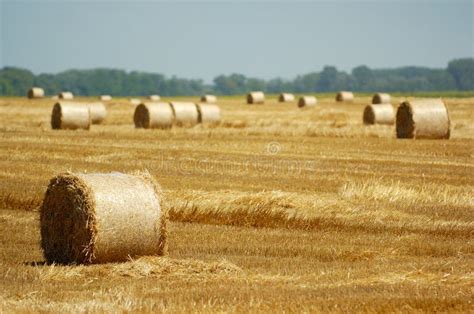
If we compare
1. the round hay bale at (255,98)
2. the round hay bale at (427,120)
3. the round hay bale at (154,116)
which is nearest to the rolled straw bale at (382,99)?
the round hay bale at (255,98)

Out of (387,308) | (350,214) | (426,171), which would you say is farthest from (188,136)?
(387,308)

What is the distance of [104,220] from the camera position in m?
12.0

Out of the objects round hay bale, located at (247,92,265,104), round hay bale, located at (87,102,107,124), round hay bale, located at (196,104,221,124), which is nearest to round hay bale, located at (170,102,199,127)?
round hay bale, located at (196,104,221,124)

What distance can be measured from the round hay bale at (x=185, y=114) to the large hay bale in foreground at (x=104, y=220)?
23084 millimetres

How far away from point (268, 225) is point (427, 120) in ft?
51.7

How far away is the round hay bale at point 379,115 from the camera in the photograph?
126ft

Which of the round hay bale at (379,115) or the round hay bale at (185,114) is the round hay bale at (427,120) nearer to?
the round hay bale at (379,115)

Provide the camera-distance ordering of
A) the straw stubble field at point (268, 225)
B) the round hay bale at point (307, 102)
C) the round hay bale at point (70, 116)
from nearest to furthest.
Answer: the straw stubble field at point (268, 225) → the round hay bale at point (70, 116) → the round hay bale at point (307, 102)

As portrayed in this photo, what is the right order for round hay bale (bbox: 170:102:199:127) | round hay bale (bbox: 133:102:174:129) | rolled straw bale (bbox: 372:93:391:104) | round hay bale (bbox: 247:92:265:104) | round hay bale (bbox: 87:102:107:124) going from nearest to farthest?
round hay bale (bbox: 133:102:174:129) → round hay bale (bbox: 170:102:199:127) → round hay bale (bbox: 87:102:107:124) → rolled straw bale (bbox: 372:93:391:104) → round hay bale (bbox: 247:92:265:104)

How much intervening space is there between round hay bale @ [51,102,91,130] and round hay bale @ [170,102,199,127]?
11.9 ft

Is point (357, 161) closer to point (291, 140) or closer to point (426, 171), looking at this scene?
point (426, 171)

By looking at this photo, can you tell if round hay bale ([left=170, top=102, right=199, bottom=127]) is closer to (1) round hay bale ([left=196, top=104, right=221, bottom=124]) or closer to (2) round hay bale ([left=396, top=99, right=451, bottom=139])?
(1) round hay bale ([left=196, top=104, right=221, bottom=124])

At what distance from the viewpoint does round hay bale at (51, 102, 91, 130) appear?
33.5 meters

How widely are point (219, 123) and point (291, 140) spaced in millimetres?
7897
